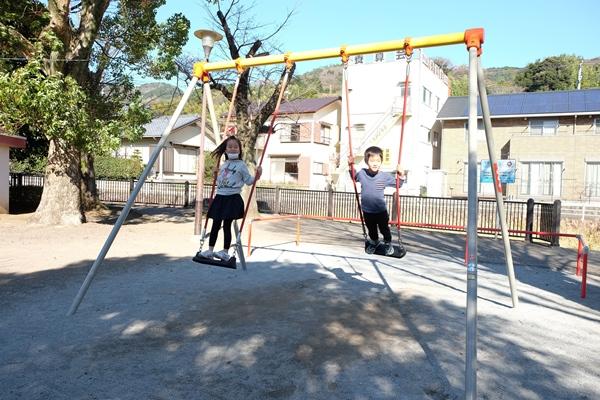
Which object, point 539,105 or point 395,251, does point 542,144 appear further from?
point 395,251

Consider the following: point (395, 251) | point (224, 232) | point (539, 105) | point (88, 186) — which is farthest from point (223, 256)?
point (539, 105)

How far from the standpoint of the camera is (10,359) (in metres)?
3.46

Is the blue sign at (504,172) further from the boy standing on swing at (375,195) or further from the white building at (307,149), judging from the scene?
the white building at (307,149)

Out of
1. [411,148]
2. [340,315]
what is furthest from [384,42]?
[411,148]

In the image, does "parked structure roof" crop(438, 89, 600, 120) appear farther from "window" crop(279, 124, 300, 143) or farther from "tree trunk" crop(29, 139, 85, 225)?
"tree trunk" crop(29, 139, 85, 225)

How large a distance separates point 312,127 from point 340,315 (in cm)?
2739

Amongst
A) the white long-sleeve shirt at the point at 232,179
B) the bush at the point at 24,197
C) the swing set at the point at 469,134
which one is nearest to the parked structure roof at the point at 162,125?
the bush at the point at 24,197

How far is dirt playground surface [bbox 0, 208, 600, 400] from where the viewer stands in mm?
3184

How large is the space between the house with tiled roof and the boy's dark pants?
86.9 ft

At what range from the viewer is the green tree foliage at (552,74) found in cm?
4575

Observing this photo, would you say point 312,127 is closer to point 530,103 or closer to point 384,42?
point 530,103

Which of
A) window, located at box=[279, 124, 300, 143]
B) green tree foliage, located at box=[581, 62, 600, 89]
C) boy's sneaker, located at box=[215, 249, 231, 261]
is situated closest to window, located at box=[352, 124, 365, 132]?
window, located at box=[279, 124, 300, 143]

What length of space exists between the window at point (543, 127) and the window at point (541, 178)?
1.77 meters

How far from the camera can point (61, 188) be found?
1148 cm
